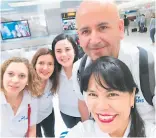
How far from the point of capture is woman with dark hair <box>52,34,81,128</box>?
0.80m

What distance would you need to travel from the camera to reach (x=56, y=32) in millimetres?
882

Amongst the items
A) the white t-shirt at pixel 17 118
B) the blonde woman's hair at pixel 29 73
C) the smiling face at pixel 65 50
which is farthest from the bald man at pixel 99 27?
the white t-shirt at pixel 17 118

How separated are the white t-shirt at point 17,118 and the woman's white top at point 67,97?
0.63ft

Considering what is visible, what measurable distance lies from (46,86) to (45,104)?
0.13 metres

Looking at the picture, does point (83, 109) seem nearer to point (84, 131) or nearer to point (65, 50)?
point (84, 131)

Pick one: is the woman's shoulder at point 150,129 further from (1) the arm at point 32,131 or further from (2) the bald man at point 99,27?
(1) the arm at point 32,131

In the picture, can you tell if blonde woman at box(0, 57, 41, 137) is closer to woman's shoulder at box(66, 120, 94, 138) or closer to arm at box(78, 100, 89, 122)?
arm at box(78, 100, 89, 122)

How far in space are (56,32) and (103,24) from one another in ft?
1.27

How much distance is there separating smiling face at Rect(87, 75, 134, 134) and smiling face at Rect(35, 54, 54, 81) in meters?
0.34

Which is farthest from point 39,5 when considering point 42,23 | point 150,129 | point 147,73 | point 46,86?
point 150,129

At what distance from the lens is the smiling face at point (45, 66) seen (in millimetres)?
859

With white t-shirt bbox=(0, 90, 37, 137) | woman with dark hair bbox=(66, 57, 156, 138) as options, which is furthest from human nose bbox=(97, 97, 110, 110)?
white t-shirt bbox=(0, 90, 37, 137)

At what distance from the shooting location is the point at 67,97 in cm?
96

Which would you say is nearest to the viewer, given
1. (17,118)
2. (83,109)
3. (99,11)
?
(99,11)
